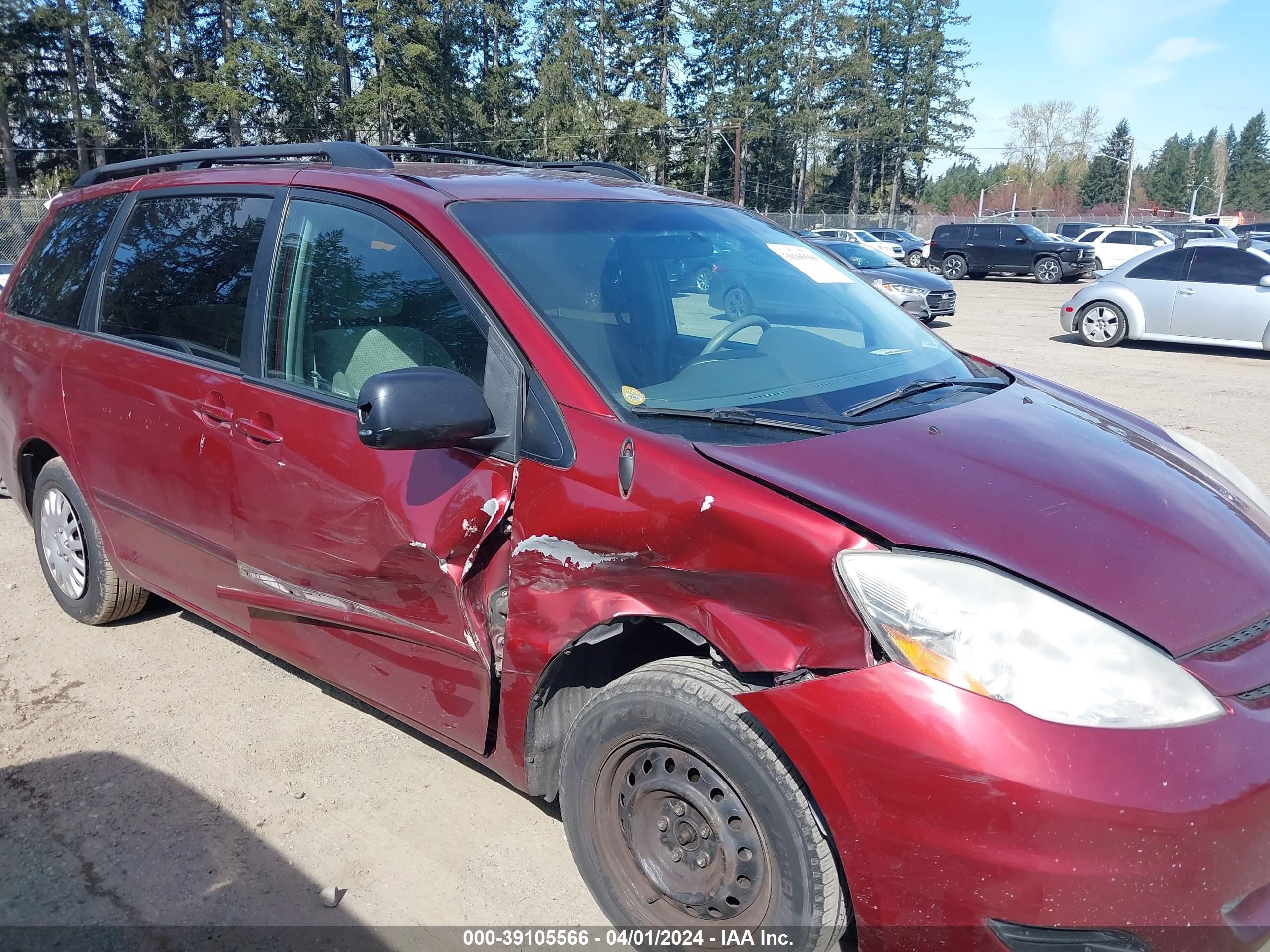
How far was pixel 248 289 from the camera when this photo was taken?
3.12 metres

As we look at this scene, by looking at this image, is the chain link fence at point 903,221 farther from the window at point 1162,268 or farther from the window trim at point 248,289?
the window trim at point 248,289

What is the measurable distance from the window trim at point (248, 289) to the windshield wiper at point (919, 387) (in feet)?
6.06

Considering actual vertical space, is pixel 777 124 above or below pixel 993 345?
above

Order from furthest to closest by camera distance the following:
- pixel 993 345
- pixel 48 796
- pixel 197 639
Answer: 1. pixel 993 345
2. pixel 197 639
3. pixel 48 796

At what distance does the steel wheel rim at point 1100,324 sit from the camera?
14.6 meters

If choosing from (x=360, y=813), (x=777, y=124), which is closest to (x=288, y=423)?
(x=360, y=813)

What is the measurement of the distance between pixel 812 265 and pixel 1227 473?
4.88 ft

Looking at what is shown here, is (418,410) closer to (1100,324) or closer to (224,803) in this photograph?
(224,803)

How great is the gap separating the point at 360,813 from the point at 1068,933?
2.04m

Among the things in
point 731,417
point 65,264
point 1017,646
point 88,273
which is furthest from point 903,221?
point 1017,646

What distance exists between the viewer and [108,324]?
3701 millimetres

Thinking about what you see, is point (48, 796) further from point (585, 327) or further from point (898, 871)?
point (898, 871)

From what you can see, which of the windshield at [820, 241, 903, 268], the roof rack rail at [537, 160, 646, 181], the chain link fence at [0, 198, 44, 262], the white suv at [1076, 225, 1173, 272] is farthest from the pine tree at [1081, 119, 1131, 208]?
the roof rack rail at [537, 160, 646, 181]

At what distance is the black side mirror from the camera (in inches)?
89.4
